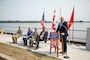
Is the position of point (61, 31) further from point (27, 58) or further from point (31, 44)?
point (31, 44)

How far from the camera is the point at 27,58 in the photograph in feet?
23.7

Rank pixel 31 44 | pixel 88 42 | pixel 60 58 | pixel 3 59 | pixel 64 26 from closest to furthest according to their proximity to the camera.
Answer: pixel 3 59 < pixel 60 58 < pixel 64 26 < pixel 88 42 < pixel 31 44

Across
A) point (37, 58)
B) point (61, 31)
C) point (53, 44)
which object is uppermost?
point (61, 31)

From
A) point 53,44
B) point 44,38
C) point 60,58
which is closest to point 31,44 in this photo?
point 44,38

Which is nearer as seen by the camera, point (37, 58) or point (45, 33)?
point (37, 58)

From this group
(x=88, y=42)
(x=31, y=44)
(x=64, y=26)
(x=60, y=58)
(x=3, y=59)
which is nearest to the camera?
(x=3, y=59)

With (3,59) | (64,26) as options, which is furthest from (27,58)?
(64,26)

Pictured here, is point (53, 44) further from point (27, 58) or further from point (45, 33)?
point (45, 33)

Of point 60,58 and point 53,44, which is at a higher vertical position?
point 53,44

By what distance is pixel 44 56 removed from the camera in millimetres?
7648

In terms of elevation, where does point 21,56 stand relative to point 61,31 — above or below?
below

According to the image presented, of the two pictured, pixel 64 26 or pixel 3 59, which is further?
pixel 64 26

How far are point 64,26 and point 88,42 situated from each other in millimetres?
1986

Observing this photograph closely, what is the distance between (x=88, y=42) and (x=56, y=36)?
2332mm
